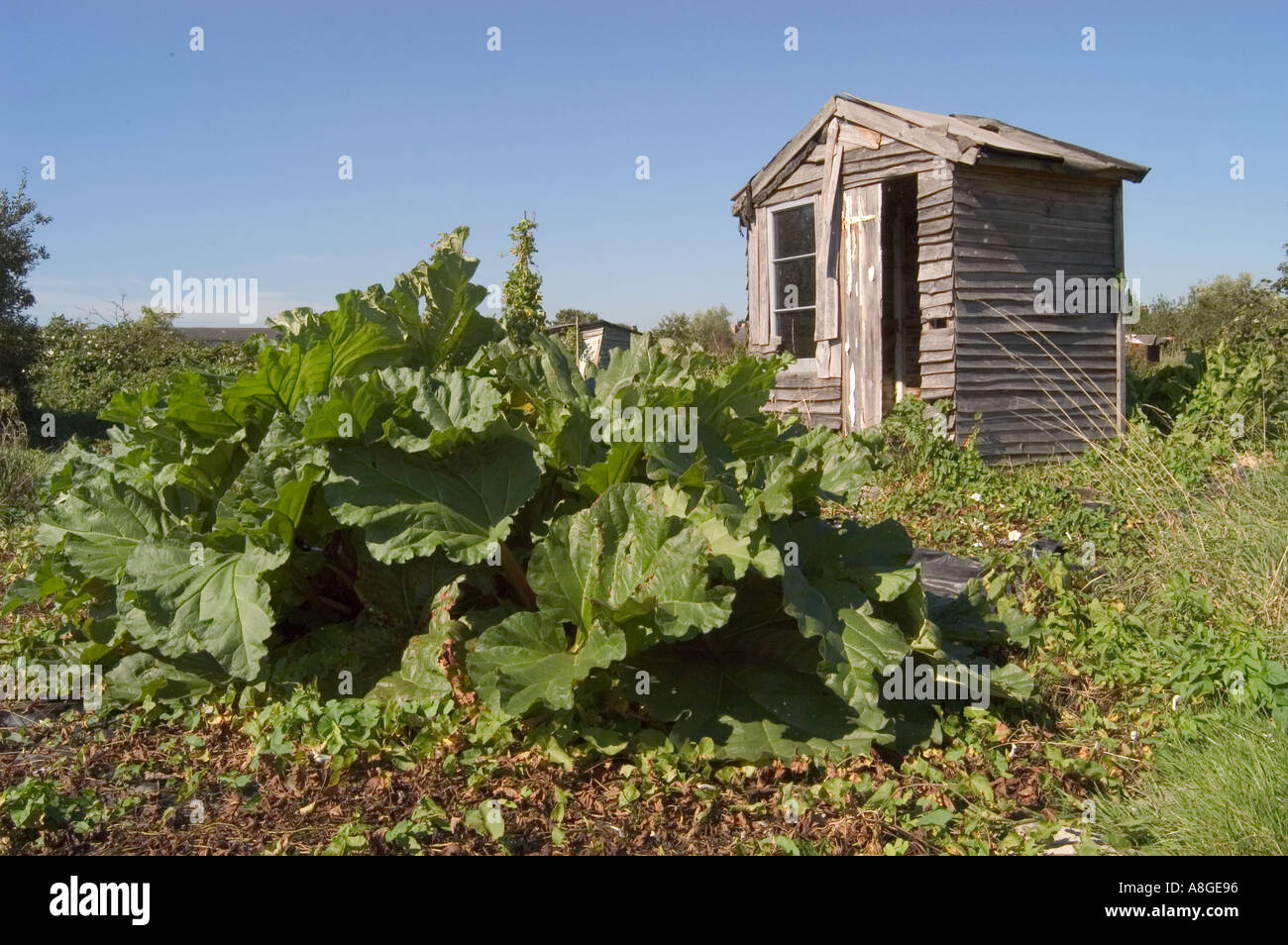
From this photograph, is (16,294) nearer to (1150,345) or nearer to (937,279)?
(937,279)

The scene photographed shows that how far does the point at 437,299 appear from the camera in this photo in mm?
4207

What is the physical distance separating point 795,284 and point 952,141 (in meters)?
2.47

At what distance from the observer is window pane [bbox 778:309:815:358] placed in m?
11.3

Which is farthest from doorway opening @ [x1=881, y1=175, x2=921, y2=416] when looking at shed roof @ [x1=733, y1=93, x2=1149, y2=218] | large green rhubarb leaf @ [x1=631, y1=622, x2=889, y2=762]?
large green rhubarb leaf @ [x1=631, y1=622, x2=889, y2=762]

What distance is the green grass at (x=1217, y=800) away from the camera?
303cm

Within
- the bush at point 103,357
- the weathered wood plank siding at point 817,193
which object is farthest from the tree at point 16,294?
the weathered wood plank siding at point 817,193

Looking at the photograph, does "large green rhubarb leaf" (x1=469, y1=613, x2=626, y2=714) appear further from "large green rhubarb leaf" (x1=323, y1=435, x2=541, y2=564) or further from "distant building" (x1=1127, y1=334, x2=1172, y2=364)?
"distant building" (x1=1127, y1=334, x2=1172, y2=364)

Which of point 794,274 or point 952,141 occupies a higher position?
point 952,141

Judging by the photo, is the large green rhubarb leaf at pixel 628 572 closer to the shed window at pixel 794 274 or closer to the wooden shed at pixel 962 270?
the wooden shed at pixel 962 270

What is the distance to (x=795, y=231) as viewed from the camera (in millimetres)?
11391

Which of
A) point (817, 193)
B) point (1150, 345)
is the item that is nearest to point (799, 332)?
point (817, 193)

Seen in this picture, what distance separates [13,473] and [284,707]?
706 cm

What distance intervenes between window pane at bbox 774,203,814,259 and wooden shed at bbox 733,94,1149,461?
18 millimetres
